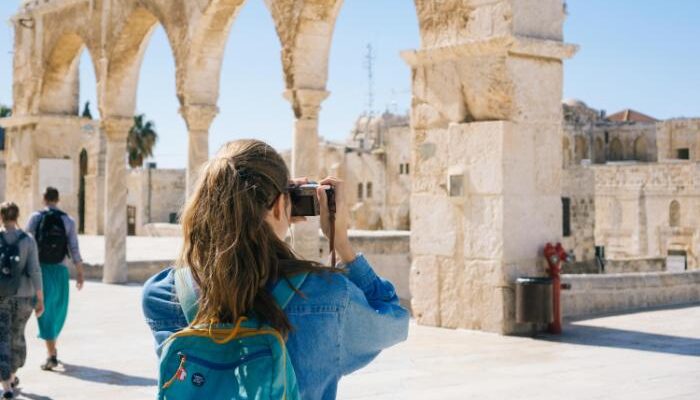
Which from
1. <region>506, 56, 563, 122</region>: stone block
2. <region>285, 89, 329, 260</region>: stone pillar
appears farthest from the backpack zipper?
<region>285, 89, 329, 260</region>: stone pillar

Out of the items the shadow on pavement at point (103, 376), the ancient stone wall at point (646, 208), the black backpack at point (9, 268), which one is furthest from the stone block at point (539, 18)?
the ancient stone wall at point (646, 208)

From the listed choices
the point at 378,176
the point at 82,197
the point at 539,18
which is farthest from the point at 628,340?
the point at 378,176

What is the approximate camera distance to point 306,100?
465 inches

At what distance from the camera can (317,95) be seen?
1182 centimetres

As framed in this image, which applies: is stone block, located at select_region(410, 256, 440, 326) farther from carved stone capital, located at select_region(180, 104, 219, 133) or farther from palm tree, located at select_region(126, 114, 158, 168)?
palm tree, located at select_region(126, 114, 158, 168)

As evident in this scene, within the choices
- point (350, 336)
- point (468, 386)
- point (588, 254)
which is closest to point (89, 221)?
point (588, 254)

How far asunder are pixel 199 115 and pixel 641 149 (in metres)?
54.8

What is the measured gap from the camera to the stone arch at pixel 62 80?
655 inches

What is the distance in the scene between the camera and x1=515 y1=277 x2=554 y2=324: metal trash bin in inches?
289

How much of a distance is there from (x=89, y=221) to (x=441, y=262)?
24801mm

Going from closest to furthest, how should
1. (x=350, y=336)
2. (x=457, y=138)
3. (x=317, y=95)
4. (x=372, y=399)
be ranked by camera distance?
(x=350, y=336)
(x=372, y=399)
(x=457, y=138)
(x=317, y=95)

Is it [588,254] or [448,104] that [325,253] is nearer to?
[448,104]

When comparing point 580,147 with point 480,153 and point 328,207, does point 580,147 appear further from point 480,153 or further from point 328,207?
point 328,207

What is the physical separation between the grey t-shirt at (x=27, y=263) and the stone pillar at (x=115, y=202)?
26.9 feet
